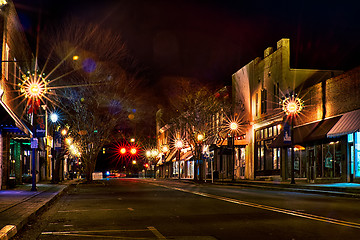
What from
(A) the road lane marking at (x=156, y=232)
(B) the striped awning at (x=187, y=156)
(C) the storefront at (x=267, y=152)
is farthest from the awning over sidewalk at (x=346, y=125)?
(B) the striped awning at (x=187, y=156)

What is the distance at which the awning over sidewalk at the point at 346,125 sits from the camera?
26.6 meters

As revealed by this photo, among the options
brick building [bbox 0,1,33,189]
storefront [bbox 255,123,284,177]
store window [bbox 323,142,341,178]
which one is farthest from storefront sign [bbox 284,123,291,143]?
brick building [bbox 0,1,33,189]

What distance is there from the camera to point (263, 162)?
44.4 metres

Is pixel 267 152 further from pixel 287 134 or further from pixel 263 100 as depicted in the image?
pixel 287 134

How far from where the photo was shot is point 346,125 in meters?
27.7

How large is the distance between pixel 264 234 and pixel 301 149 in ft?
91.4

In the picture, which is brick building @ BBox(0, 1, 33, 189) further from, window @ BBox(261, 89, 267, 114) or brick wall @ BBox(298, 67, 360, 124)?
window @ BBox(261, 89, 267, 114)

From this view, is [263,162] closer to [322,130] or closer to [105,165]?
[322,130]

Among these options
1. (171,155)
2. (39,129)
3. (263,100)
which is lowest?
(171,155)

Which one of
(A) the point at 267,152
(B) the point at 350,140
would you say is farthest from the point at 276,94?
(B) the point at 350,140

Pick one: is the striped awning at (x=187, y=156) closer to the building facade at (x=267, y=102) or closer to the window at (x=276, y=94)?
the building facade at (x=267, y=102)

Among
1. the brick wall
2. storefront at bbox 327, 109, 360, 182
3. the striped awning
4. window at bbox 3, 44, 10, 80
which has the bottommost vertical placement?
the striped awning

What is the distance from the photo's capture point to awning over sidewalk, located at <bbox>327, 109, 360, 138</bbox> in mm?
26594

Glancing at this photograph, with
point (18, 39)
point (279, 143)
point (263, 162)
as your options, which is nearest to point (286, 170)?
point (279, 143)
